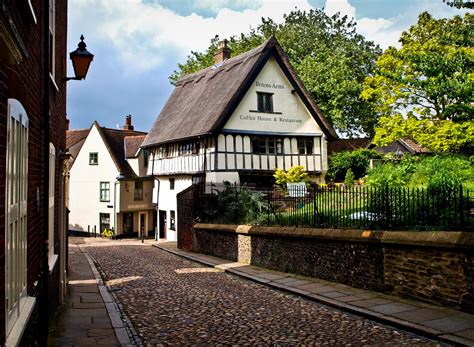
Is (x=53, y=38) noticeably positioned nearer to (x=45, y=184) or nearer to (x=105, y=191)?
(x=45, y=184)

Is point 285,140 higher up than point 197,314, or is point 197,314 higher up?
point 285,140

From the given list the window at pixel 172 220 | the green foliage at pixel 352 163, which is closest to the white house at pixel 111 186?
the window at pixel 172 220

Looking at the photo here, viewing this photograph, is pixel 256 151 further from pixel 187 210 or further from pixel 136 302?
pixel 136 302

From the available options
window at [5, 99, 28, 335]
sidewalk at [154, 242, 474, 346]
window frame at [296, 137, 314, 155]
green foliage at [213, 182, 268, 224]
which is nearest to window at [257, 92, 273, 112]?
window frame at [296, 137, 314, 155]

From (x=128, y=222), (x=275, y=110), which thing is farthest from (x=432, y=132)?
(x=128, y=222)

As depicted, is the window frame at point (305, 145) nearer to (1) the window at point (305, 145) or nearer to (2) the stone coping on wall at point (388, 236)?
(1) the window at point (305, 145)

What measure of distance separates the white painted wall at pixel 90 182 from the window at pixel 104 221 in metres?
0.30

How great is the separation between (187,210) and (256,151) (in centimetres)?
601

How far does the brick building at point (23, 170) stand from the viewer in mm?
3645

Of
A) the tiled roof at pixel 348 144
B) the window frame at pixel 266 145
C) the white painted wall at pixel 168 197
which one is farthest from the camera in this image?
the tiled roof at pixel 348 144

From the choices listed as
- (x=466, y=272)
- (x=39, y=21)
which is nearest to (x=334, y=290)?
(x=466, y=272)

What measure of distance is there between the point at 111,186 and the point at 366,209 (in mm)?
30706

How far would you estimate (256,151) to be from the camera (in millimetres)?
27531

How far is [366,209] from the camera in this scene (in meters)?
12.0
